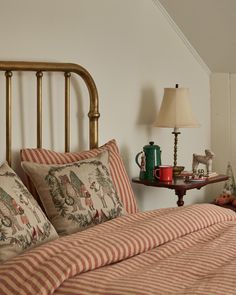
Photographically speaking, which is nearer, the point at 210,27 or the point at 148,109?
the point at 148,109

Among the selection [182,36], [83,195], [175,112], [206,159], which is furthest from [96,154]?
[182,36]

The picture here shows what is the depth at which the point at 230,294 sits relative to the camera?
53.2 inches

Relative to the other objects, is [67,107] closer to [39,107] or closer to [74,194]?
[39,107]

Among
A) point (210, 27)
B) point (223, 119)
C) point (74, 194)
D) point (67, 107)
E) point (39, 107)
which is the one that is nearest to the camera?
point (74, 194)

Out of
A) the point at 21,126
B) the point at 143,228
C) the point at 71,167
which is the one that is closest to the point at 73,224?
the point at 71,167

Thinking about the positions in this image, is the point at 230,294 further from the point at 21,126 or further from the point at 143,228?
the point at 21,126

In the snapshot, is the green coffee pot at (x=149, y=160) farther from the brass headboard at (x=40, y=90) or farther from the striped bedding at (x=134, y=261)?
the striped bedding at (x=134, y=261)

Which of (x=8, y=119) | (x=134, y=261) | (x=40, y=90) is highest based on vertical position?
(x=40, y=90)

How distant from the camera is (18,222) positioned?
6.17 feet

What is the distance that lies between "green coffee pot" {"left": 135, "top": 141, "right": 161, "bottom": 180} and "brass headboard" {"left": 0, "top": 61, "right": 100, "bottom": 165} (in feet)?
1.22

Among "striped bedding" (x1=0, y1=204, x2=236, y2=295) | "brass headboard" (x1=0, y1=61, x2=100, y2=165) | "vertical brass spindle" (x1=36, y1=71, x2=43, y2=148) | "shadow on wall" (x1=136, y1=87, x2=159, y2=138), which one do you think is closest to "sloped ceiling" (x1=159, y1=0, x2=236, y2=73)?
"shadow on wall" (x1=136, y1=87, x2=159, y2=138)

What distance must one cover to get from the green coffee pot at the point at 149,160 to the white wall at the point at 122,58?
0.40 feet

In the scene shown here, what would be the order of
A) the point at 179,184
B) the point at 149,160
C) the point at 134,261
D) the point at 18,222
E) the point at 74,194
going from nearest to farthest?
the point at 134,261 → the point at 18,222 → the point at 74,194 → the point at 179,184 → the point at 149,160

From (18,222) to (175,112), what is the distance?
1.46 metres
